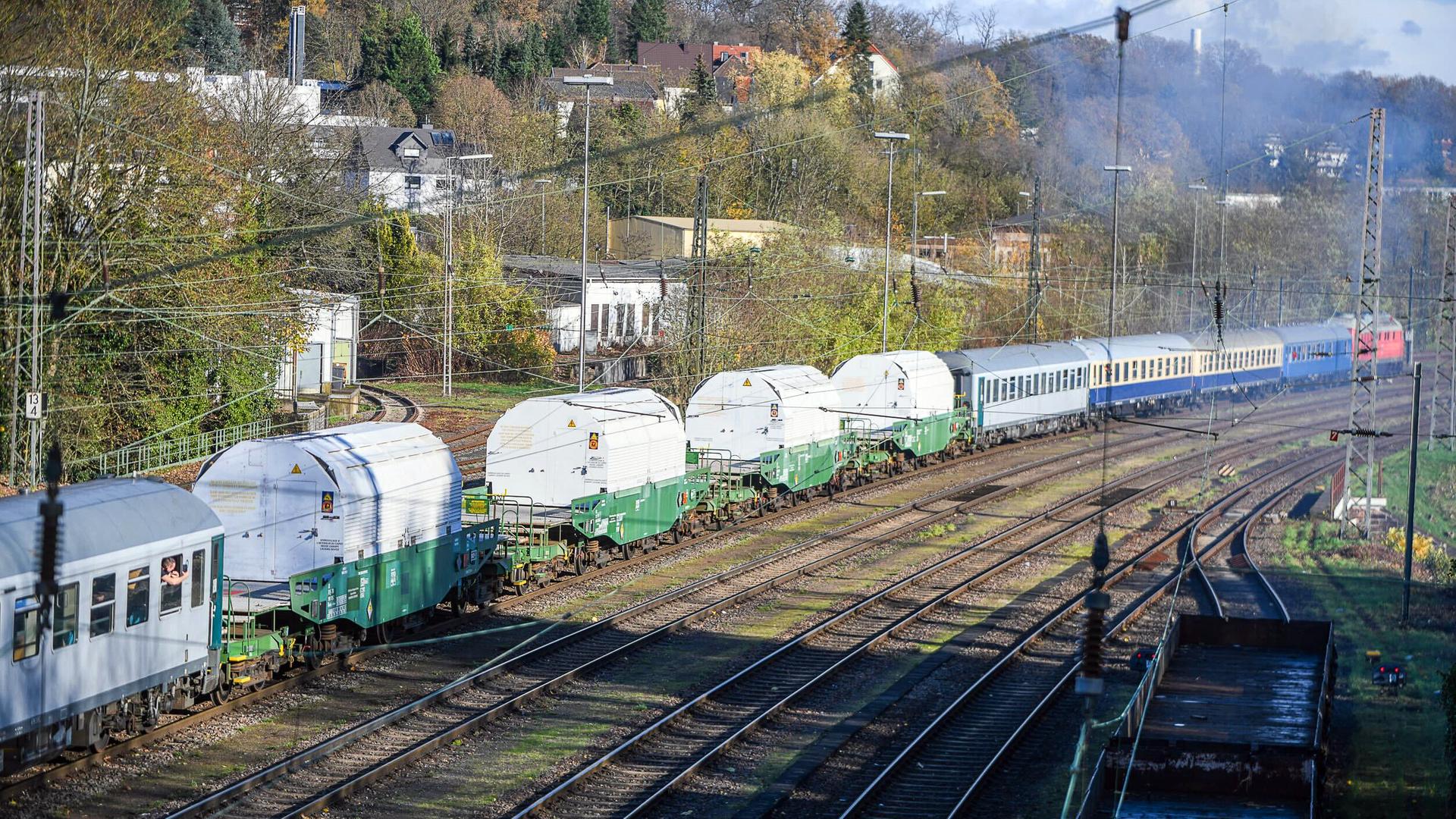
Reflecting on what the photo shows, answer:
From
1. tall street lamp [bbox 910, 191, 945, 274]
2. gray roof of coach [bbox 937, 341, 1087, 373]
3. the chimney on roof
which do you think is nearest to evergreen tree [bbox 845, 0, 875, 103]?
tall street lamp [bbox 910, 191, 945, 274]

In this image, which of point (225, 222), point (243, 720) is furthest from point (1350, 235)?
point (243, 720)

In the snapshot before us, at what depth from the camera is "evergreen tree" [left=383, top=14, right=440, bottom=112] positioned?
109 metres

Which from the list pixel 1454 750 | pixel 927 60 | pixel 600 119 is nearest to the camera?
pixel 1454 750

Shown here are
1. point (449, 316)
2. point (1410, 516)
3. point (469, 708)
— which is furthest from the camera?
point (449, 316)

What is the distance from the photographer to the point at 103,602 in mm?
16344

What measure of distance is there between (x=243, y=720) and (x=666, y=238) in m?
61.1

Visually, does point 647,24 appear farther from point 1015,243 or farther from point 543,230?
point 543,230

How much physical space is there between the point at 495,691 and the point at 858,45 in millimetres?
94326

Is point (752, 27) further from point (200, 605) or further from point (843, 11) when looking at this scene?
point (200, 605)

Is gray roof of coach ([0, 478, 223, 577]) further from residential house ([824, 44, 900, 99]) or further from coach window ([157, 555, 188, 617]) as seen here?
residential house ([824, 44, 900, 99])

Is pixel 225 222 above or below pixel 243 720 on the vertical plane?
above

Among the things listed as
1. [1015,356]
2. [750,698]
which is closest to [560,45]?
[1015,356]

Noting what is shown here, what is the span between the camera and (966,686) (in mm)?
22516

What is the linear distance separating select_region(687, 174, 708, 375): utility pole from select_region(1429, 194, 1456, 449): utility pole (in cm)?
1846
